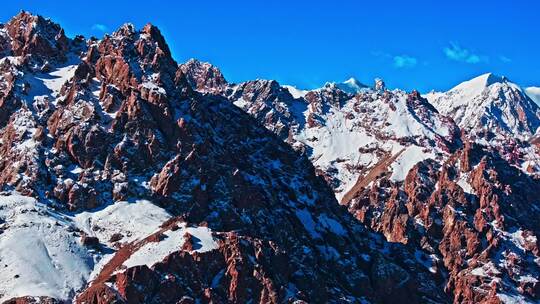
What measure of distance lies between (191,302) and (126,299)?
1409 centimetres

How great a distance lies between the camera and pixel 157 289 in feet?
639

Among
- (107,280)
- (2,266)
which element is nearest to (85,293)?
(107,280)

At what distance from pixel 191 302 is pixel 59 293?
27087 millimetres

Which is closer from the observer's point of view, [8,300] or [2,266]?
[8,300]

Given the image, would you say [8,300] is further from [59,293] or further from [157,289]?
[157,289]

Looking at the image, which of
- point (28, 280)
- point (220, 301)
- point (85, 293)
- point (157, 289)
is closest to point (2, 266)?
point (28, 280)

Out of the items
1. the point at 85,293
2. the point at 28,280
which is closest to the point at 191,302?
the point at 85,293

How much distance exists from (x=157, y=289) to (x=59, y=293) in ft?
65.5

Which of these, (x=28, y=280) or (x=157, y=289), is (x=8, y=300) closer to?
(x=28, y=280)

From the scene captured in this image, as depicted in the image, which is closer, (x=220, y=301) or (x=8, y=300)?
(x=8, y=300)

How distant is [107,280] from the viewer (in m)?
194

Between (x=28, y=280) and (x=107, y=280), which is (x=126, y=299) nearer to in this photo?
(x=107, y=280)

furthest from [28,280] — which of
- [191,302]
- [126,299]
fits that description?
[191,302]

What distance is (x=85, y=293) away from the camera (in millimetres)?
191000
